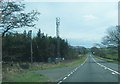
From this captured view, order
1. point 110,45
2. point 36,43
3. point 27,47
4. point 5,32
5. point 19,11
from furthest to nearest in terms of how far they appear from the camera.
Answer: point 110,45
point 36,43
point 27,47
point 5,32
point 19,11

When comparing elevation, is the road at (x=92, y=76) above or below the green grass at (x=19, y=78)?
below

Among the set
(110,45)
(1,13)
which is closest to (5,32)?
(1,13)

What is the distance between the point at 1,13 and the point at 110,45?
109 m

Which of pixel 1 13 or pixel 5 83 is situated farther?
pixel 5 83

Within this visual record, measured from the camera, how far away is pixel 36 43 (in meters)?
103

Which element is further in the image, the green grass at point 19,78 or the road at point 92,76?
the road at point 92,76

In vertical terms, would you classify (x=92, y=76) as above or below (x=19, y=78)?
below

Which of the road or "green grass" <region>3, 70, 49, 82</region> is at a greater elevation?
"green grass" <region>3, 70, 49, 82</region>

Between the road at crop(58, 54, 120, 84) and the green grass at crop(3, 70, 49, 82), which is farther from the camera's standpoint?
the road at crop(58, 54, 120, 84)

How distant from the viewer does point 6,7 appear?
665 inches

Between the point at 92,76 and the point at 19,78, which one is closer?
the point at 19,78

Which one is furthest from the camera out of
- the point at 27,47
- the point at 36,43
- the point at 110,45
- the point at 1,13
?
the point at 110,45

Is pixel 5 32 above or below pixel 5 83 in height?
above

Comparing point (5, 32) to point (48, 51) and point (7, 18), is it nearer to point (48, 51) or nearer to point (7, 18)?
point (7, 18)
